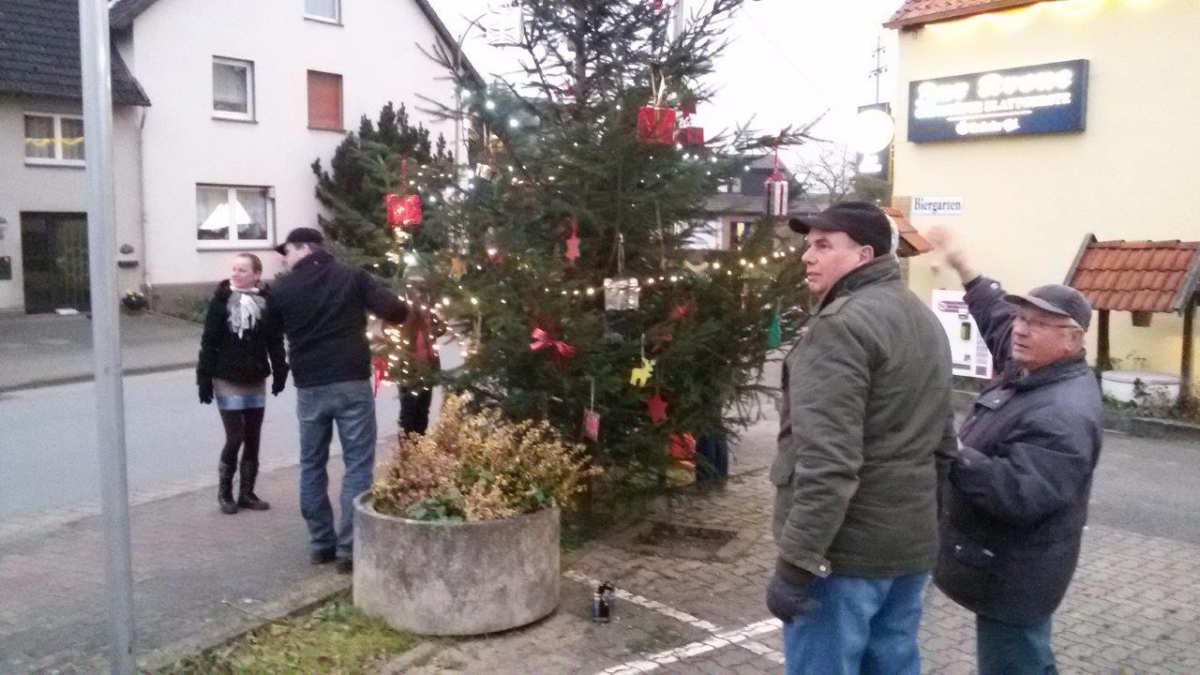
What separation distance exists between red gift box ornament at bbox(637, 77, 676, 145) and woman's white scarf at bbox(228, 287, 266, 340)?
9.74ft

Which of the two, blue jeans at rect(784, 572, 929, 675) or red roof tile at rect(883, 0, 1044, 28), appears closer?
blue jeans at rect(784, 572, 929, 675)

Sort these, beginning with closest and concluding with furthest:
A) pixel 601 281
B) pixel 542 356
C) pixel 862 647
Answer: pixel 862 647, pixel 542 356, pixel 601 281

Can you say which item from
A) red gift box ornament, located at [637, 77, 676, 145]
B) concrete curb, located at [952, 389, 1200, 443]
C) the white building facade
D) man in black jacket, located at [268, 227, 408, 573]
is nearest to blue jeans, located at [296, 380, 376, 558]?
man in black jacket, located at [268, 227, 408, 573]

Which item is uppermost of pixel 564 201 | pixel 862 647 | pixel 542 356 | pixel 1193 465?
pixel 564 201

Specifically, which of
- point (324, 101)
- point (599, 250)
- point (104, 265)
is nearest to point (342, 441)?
point (599, 250)

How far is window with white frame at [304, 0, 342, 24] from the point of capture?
26875 millimetres

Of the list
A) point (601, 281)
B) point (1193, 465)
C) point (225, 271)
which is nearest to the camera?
point (601, 281)

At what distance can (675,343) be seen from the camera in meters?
6.16

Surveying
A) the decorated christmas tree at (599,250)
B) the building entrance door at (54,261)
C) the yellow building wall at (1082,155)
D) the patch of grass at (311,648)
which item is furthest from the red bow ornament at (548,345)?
the building entrance door at (54,261)

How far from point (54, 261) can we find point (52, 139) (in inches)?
103

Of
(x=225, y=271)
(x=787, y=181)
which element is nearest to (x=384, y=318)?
(x=787, y=181)

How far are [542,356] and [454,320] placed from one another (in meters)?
0.64

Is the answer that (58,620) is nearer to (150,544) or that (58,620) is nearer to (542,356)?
(150,544)

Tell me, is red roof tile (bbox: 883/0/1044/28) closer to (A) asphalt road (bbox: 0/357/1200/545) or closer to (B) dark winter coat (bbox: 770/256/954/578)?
(A) asphalt road (bbox: 0/357/1200/545)
